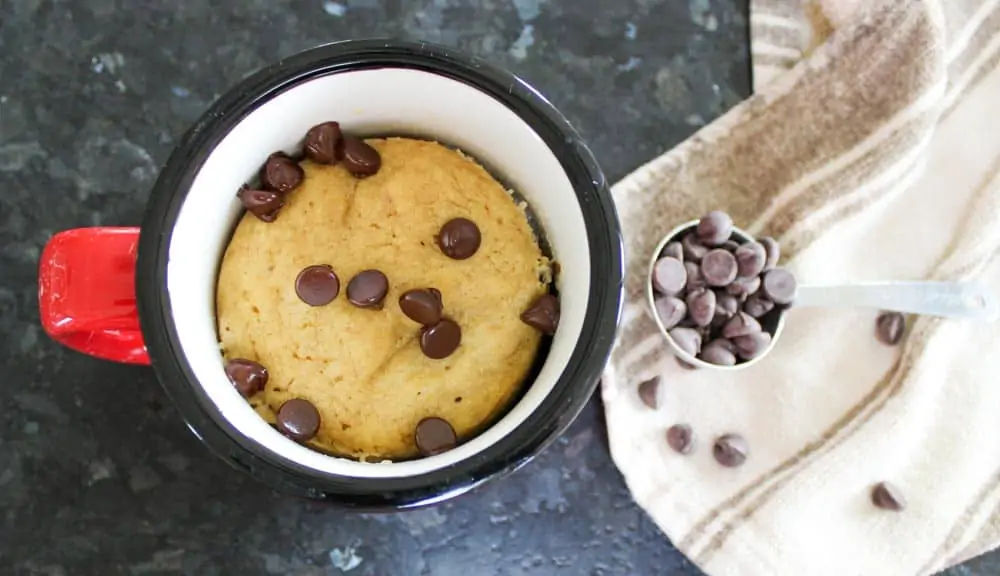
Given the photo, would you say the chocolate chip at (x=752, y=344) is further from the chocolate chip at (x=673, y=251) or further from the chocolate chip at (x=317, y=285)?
the chocolate chip at (x=317, y=285)

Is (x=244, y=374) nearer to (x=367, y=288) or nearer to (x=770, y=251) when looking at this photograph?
(x=367, y=288)

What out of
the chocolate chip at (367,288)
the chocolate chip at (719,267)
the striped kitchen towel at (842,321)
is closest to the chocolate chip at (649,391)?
the striped kitchen towel at (842,321)

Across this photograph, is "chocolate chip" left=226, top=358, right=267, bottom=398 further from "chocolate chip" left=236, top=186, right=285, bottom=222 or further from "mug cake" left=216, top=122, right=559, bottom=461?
"chocolate chip" left=236, top=186, right=285, bottom=222

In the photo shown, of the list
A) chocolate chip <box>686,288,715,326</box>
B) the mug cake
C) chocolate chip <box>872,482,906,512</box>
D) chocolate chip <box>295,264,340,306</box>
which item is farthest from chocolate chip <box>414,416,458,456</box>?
chocolate chip <box>872,482,906,512</box>

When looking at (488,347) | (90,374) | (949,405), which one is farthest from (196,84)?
(949,405)

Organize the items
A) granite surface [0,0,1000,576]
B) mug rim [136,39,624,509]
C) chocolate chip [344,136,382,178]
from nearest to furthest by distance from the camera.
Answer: mug rim [136,39,624,509]
chocolate chip [344,136,382,178]
granite surface [0,0,1000,576]

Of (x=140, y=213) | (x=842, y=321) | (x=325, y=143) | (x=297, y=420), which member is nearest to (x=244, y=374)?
(x=297, y=420)

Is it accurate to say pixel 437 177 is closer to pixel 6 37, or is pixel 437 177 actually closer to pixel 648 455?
pixel 648 455
